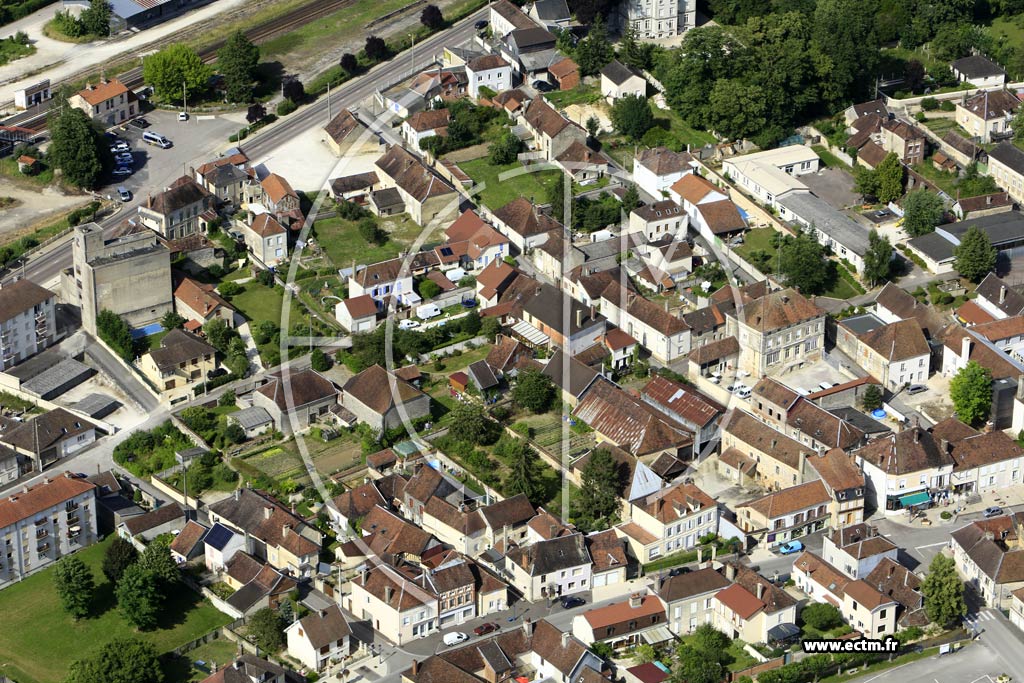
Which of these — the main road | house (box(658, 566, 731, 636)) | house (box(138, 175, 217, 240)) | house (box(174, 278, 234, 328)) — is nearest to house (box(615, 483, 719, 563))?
house (box(658, 566, 731, 636))

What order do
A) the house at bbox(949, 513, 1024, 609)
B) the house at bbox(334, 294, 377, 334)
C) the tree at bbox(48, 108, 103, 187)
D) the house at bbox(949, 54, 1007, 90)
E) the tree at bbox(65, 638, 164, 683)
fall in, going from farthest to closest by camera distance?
the house at bbox(949, 54, 1007, 90), the tree at bbox(48, 108, 103, 187), the house at bbox(334, 294, 377, 334), the house at bbox(949, 513, 1024, 609), the tree at bbox(65, 638, 164, 683)

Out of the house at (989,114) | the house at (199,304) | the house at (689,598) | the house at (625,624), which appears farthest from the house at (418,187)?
the house at (625,624)

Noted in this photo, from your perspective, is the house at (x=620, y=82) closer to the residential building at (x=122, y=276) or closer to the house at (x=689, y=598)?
the residential building at (x=122, y=276)

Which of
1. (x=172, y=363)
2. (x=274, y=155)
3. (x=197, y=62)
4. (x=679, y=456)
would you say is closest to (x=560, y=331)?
(x=679, y=456)

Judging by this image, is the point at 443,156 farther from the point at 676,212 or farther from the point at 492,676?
the point at 492,676

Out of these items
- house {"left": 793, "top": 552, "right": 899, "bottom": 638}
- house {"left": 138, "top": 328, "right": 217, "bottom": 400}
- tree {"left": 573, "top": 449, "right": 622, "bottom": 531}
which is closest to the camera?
house {"left": 793, "top": 552, "right": 899, "bottom": 638}

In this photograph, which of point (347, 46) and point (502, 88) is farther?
point (347, 46)

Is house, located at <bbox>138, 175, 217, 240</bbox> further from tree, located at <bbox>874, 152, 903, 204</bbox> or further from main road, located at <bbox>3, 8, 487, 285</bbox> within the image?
tree, located at <bbox>874, 152, 903, 204</bbox>
